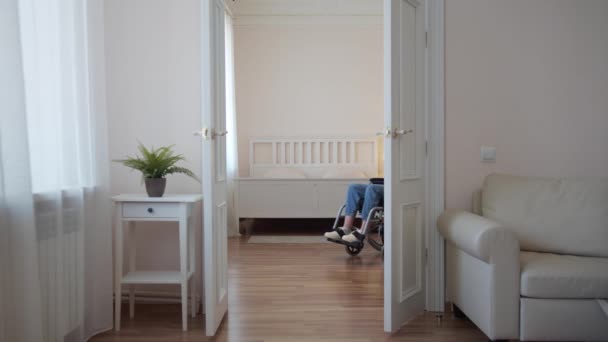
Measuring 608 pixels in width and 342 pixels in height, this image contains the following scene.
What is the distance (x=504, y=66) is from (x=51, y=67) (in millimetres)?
2530

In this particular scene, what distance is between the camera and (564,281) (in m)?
1.90

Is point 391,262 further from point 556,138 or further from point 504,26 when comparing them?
point 504,26

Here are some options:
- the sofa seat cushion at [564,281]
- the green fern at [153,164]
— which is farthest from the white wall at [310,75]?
the sofa seat cushion at [564,281]

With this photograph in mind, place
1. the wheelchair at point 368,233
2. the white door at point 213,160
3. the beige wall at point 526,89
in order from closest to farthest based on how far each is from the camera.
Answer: the white door at point 213,160 < the beige wall at point 526,89 < the wheelchair at point 368,233

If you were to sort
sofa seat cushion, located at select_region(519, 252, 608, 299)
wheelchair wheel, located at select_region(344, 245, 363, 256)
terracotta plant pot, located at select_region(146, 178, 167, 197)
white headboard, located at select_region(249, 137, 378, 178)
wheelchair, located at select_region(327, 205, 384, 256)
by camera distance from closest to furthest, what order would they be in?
sofa seat cushion, located at select_region(519, 252, 608, 299), terracotta plant pot, located at select_region(146, 178, 167, 197), wheelchair, located at select_region(327, 205, 384, 256), wheelchair wheel, located at select_region(344, 245, 363, 256), white headboard, located at select_region(249, 137, 378, 178)

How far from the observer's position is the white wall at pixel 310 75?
586cm

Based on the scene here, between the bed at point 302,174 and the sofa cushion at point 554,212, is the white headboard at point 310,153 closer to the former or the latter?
the bed at point 302,174

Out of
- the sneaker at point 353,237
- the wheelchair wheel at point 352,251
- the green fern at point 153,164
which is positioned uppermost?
the green fern at point 153,164

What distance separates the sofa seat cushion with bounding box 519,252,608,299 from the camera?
1885 mm

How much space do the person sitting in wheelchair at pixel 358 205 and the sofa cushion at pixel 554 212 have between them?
1630 mm

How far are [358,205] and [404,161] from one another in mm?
1917

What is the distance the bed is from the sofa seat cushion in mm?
3189

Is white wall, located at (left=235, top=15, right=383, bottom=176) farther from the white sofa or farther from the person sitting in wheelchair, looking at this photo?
the white sofa

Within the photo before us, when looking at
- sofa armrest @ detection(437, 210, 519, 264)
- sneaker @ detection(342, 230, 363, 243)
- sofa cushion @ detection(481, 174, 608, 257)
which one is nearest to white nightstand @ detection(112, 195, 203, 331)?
sofa armrest @ detection(437, 210, 519, 264)
